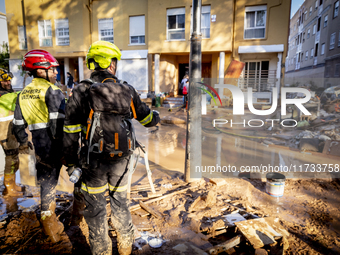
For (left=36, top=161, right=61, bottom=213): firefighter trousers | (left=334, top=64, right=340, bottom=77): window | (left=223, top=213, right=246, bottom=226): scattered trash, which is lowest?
(left=223, top=213, right=246, bottom=226): scattered trash

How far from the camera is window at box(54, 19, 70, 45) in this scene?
18.3 m

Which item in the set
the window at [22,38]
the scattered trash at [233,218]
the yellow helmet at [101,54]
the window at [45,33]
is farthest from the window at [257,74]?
the window at [22,38]

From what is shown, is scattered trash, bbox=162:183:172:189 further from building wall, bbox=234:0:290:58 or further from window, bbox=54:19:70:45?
window, bbox=54:19:70:45

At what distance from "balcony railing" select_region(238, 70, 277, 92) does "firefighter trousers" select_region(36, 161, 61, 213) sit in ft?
49.4

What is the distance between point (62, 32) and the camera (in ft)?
60.5

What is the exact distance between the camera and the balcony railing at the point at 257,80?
16062 mm

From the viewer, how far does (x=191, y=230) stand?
112 inches

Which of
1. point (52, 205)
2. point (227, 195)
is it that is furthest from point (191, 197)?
point (52, 205)

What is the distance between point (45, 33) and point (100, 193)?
69.1 ft

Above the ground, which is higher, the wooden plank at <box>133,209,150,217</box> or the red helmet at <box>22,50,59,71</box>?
the red helmet at <box>22,50,59,71</box>

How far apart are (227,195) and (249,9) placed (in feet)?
50.9

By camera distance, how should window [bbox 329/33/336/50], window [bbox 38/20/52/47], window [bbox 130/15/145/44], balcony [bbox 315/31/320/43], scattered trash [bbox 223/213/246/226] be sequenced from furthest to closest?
balcony [bbox 315/31/320/43] < window [bbox 329/33/336/50] < window [bbox 38/20/52/47] < window [bbox 130/15/145/44] < scattered trash [bbox 223/213/246/226]

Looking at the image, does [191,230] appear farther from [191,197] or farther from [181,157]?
[181,157]

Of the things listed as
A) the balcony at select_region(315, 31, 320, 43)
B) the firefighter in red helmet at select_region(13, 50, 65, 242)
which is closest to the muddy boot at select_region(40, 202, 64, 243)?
the firefighter in red helmet at select_region(13, 50, 65, 242)
